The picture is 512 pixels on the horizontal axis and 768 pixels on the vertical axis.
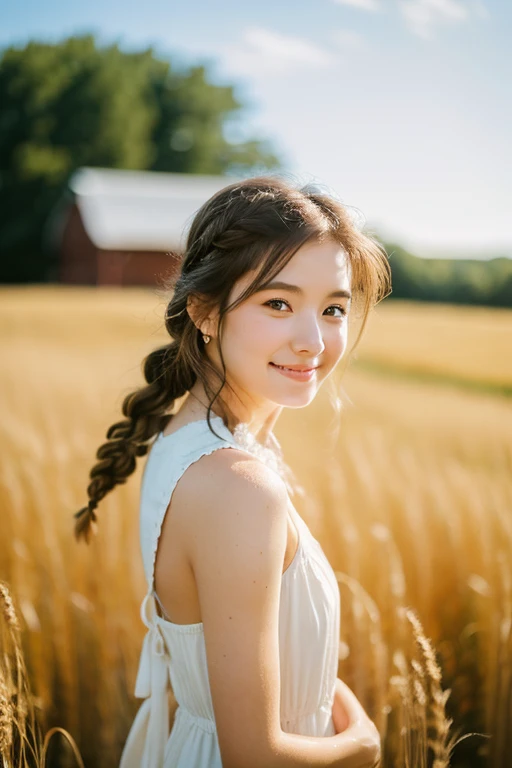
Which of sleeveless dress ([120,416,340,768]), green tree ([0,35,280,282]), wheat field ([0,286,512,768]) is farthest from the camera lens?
green tree ([0,35,280,282])

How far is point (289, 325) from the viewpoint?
35.5 inches

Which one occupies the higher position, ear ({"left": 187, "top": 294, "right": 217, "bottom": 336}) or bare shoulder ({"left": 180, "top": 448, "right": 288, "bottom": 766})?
ear ({"left": 187, "top": 294, "right": 217, "bottom": 336})

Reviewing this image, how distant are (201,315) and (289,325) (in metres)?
0.15

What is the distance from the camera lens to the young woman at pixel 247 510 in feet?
2.52

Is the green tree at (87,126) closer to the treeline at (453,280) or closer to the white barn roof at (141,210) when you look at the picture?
the white barn roof at (141,210)

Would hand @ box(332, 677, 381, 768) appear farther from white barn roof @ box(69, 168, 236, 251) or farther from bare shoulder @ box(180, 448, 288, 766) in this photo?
white barn roof @ box(69, 168, 236, 251)

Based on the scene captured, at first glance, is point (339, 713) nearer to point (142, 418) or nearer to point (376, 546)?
point (142, 418)

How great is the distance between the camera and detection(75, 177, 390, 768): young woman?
2.52 feet

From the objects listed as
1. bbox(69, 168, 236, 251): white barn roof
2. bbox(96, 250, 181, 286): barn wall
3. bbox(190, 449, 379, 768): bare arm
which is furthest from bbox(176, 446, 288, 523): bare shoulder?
bbox(96, 250, 181, 286): barn wall

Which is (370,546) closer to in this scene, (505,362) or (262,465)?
(505,362)

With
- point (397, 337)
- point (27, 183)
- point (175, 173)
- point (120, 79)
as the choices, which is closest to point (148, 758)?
point (397, 337)

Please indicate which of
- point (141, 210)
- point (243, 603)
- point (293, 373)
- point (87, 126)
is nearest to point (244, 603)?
point (243, 603)

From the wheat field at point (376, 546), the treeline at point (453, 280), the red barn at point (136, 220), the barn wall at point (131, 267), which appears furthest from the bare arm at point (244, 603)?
the barn wall at point (131, 267)

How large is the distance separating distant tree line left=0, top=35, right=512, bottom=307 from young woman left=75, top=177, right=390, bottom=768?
308 millimetres
